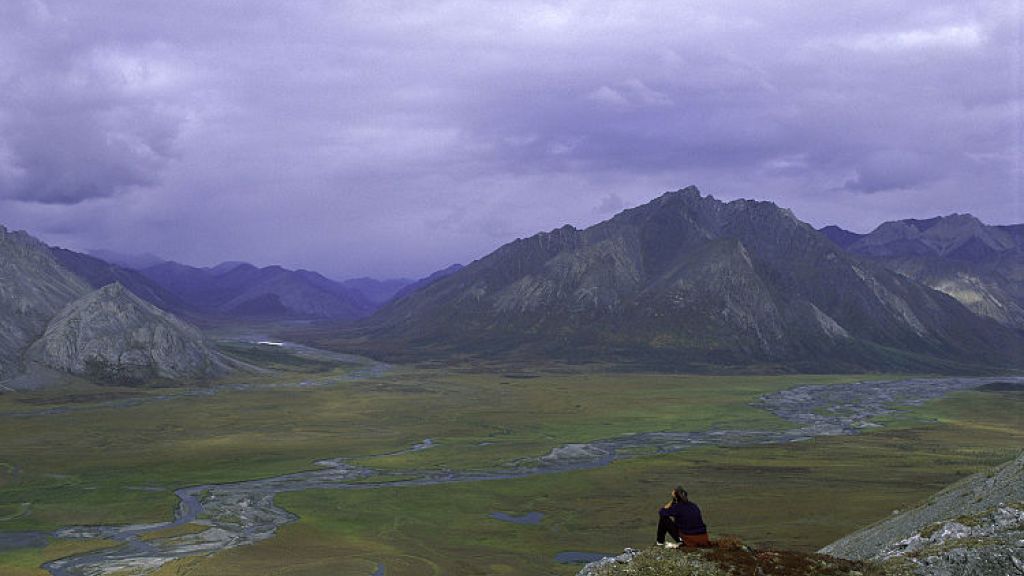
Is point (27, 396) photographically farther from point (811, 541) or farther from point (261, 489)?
point (811, 541)

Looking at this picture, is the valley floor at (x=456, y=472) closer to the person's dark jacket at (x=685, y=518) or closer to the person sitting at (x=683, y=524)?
the person sitting at (x=683, y=524)

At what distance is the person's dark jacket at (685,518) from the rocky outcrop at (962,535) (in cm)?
828

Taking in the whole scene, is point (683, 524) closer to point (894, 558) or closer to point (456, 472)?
point (894, 558)

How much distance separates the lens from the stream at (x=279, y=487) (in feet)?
229

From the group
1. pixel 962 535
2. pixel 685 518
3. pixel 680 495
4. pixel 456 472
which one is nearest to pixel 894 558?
pixel 962 535

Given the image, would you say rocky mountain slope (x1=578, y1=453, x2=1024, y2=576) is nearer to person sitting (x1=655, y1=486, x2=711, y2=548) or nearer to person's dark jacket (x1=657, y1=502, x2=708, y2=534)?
person sitting (x1=655, y1=486, x2=711, y2=548)

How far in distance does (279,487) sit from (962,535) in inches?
3286

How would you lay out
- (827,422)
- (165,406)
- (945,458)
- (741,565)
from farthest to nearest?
(165,406) → (827,422) → (945,458) → (741,565)

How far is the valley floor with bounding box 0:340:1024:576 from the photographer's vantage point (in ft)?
243

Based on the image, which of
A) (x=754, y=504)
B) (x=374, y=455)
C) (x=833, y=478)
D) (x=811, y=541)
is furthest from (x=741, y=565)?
(x=374, y=455)

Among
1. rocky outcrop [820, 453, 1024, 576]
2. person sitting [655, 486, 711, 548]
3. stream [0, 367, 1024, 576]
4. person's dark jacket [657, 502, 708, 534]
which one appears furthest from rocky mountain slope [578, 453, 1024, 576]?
stream [0, 367, 1024, 576]

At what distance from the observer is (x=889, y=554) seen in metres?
33.3

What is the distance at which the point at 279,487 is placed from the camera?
329ft

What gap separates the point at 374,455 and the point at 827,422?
3756 inches
